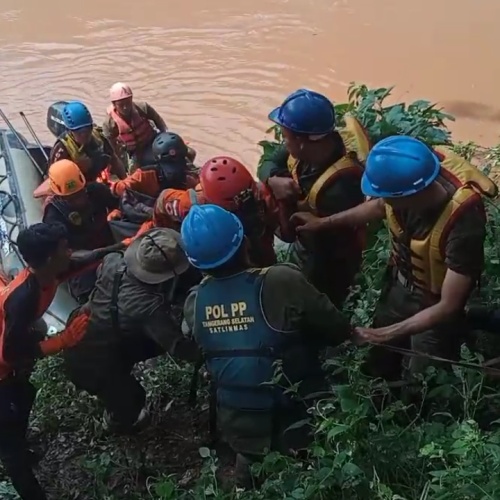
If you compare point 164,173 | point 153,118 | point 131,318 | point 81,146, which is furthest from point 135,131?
point 131,318

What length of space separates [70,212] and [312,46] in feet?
24.5

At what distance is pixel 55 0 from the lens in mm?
15656

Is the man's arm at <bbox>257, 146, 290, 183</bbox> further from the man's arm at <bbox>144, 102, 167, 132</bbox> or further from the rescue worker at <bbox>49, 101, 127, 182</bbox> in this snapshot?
the man's arm at <bbox>144, 102, 167, 132</bbox>

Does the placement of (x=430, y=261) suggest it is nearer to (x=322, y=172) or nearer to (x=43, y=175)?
(x=322, y=172)

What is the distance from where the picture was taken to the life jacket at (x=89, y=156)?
6316 mm

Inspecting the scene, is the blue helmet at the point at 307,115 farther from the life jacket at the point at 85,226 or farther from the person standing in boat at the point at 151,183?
the life jacket at the point at 85,226

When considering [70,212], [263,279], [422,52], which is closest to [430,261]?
[263,279]

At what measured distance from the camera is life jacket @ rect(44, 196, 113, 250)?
5.60 meters

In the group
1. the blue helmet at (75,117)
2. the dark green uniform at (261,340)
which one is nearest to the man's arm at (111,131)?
the blue helmet at (75,117)

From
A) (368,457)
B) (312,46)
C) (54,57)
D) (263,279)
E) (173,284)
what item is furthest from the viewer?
(54,57)

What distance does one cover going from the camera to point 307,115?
4156 mm

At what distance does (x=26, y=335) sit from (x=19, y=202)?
2883 mm

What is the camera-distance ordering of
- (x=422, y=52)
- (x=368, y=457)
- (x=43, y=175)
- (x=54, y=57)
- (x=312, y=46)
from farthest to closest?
(x=54, y=57)
(x=312, y=46)
(x=422, y=52)
(x=43, y=175)
(x=368, y=457)

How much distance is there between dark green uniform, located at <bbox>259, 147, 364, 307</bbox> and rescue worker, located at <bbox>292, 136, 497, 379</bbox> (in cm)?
45
